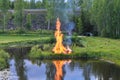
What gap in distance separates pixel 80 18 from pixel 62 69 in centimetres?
5141

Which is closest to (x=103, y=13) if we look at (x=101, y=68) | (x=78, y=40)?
(x=78, y=40)

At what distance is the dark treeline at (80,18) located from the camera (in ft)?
316

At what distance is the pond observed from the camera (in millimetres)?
50562

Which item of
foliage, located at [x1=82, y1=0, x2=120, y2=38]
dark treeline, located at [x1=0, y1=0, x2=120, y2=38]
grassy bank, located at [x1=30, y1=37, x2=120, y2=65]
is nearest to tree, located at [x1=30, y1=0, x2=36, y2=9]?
dark treeline, located at [x1=0, y1=0, x2=120, y2=38]

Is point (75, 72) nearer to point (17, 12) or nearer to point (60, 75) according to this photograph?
point (60, 75)

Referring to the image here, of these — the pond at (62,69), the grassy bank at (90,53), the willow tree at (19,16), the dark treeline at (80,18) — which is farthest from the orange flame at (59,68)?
the willow tree at (19,16)

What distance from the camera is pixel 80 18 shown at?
10650 cm

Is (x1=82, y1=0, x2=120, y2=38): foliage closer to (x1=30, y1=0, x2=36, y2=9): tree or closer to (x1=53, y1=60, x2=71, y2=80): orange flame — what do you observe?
(x1=53, y1=60, x2=71, y2=80): orange flame

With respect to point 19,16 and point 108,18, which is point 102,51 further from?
point 19,16

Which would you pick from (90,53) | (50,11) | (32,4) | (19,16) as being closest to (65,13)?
(50,11)

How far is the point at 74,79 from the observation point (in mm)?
48906

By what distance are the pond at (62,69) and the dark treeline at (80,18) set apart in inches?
1394

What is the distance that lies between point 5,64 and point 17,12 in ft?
186

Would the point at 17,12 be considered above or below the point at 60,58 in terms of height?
above
